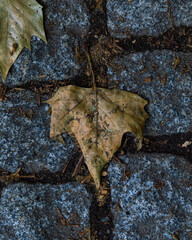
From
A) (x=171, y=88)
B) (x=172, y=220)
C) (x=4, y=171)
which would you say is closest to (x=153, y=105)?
(x=171, y=88)

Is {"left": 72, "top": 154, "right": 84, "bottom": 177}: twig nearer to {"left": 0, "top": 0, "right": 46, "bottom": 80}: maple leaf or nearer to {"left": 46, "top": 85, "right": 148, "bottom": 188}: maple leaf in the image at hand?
{"left": 46, "top": 85, "right": 148, "bottom": 188}: maple leaf

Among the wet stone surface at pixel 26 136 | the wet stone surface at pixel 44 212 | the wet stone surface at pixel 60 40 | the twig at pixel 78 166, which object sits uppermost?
the wet stone surface at pixel 60 40

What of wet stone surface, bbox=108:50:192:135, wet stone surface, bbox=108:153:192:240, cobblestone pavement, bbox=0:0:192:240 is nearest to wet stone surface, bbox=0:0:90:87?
cobblestone pavement, bbox=0:0:192:240

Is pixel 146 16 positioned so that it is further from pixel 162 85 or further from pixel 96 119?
pixel 96 119

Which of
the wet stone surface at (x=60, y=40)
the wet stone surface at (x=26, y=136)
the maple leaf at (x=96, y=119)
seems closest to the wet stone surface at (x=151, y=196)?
the maple leaf at (x=96, y=119)

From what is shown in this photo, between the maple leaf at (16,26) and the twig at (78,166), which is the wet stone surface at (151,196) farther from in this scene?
the maple leaf at (16,26)

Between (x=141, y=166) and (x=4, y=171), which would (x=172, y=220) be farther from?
(x=4, y=171)

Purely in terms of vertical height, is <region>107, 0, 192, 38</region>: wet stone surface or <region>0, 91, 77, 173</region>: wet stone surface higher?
<region>107, 0, 192, 38</region>: wet stone surface
